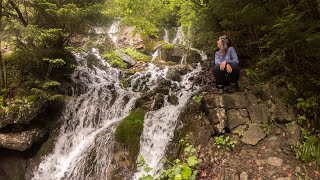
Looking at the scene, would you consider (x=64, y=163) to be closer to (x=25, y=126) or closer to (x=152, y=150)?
(x=25, y=126)

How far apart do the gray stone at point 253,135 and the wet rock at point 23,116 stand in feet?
18.6

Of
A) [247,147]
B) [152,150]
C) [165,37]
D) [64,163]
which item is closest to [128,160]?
[152,150]

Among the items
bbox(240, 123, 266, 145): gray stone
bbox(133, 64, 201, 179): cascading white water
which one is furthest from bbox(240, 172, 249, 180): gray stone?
bbox(133, 64, 201, 179): cascading white water

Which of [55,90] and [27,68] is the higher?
[27,68]

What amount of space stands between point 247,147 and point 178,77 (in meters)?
5.36

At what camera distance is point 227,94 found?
19.9 ft

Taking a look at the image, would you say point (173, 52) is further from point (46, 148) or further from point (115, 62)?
point (46, 148)

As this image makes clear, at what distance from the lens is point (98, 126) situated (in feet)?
25.2

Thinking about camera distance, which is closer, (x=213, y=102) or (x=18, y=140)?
(x=213, y=102)

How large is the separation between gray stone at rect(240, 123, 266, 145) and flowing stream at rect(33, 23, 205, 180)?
2007mm

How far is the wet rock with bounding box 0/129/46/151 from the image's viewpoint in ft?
20.9

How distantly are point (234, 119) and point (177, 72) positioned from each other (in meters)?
5.11

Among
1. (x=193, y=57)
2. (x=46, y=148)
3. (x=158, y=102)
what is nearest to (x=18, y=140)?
(x=46, y=148)

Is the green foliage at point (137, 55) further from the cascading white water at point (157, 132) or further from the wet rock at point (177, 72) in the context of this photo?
the cascading white water at point (157, 132)
